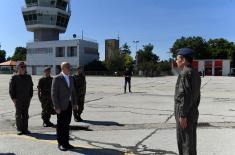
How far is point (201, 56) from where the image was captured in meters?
129

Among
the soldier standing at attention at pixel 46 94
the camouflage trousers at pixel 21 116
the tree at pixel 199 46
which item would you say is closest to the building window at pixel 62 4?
the tree at pixel 199 46

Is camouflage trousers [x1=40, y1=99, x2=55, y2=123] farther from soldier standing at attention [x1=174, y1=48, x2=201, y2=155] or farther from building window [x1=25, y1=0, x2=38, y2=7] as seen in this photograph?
building window [x1=25, y1=0, x2=38, y2=7]

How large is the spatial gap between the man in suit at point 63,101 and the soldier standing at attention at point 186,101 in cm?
304

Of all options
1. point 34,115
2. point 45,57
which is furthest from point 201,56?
point 34,115

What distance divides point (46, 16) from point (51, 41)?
740 centimetres

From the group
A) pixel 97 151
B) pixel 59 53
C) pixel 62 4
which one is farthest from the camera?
pixel 59 53

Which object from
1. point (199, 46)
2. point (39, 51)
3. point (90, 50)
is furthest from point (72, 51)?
point (199, 46)

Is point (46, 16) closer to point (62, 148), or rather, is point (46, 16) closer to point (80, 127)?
point (80, 127)

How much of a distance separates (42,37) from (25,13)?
781cm

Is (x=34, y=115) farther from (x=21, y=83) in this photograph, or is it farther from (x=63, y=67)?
(x=63, y=67)

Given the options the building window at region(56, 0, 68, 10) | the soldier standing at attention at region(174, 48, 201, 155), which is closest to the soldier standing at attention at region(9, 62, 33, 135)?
the soldier standing at attention at region(174, 48, 201, 155)

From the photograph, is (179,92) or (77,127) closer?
(179,92)

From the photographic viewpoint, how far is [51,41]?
105 meters

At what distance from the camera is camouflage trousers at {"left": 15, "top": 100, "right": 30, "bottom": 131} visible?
995 cm
